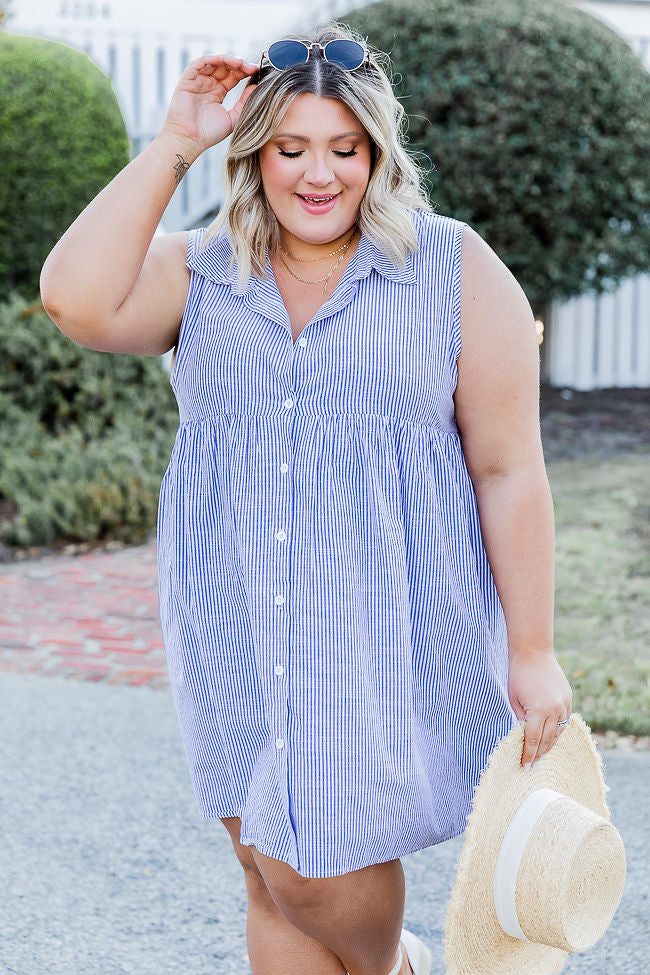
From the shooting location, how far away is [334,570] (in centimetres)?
194

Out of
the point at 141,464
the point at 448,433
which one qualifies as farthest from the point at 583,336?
the point at 448,433

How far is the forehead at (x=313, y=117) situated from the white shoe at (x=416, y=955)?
5.15 ft

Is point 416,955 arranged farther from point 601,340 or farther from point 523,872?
point 601,340

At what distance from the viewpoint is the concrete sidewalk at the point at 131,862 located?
2.88m

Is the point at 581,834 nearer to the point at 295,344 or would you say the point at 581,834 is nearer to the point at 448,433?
the point at 448,433

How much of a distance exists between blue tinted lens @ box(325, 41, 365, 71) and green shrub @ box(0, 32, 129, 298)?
6.79 metres

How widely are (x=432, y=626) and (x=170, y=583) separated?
18.9 inches

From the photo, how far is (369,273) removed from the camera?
202cm

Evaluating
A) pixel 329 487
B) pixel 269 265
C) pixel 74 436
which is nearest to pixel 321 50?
pixel 269 265

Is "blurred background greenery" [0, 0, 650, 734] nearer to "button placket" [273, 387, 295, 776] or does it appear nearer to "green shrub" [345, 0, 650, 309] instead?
"green shrub" [345, 0, 650, 309]

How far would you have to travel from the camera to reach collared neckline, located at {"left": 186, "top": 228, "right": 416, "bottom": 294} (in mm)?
2016

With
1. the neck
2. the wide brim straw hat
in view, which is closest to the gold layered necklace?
the neck

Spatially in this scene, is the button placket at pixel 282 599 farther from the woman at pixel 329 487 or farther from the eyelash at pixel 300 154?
the eyelash at pixel 300 154

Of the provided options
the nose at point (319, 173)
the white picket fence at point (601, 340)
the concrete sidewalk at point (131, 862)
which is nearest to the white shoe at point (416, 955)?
the concrete sidewalk at point (131, 862)
